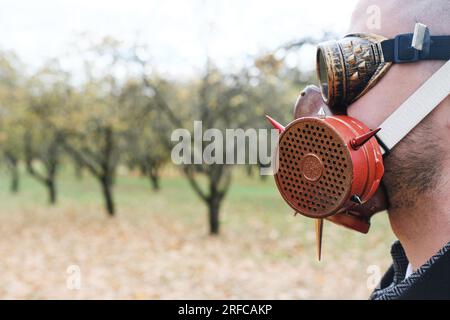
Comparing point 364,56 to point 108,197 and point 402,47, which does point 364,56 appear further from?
point 108,197

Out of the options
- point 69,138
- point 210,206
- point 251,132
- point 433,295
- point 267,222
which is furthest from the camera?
point 69,138

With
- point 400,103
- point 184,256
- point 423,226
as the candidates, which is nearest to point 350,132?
point 400,103

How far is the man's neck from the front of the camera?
3.87ft

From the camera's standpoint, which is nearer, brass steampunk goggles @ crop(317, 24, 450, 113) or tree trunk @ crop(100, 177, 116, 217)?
brass steampunk goggles @ crop(317, 24, 450, 113)

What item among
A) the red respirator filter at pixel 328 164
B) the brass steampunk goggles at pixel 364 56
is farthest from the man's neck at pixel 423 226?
the brass steampunk goggles at pixel 364 56

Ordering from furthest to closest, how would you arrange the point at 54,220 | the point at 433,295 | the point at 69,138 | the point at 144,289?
the point at 69,138 < the point at 54,220 < the point at 144,289 < the point at 433,295

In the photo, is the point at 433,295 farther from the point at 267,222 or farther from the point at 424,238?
the point at 267,222

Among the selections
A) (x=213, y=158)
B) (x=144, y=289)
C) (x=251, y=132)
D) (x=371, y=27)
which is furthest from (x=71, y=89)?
(x=371, y=27)

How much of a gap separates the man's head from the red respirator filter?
0.06 metres

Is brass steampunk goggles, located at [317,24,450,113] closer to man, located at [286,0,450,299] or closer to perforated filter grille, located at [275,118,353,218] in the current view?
man, located at [286,0,450,299]

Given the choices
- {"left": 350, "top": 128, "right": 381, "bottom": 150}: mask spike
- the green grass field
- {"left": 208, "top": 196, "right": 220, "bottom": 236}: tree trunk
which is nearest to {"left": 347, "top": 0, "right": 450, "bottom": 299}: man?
{"left": 350, "top": 128, "right": 381, "bottom": 150}: mask spike

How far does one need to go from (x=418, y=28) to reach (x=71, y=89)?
47.8 ft

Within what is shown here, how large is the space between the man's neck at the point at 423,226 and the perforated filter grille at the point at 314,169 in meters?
0.20

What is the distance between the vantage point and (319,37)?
7.23m
